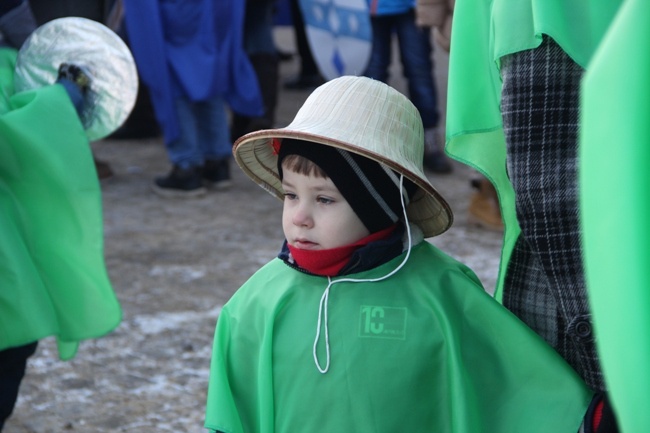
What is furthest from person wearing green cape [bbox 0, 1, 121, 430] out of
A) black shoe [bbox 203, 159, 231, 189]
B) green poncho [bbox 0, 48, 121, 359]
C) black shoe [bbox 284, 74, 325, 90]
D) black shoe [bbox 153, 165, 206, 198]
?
black shoe [bbox 284, 74, 325, 90]

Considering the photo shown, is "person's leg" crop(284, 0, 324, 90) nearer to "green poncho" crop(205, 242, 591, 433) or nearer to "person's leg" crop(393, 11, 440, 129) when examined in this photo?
"person's leg" crop(393, 11, 440, 129)

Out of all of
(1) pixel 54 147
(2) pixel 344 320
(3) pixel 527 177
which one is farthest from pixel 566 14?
(1) pixel 54 147

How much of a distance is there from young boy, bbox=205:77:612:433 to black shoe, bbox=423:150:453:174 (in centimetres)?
448

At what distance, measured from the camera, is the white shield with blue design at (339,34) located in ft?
19.8

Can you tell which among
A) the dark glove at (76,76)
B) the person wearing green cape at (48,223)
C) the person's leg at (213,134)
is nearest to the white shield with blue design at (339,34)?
the person's leg at (213,134)

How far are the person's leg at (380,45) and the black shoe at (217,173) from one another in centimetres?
101

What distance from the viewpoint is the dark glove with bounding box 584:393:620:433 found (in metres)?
1.81

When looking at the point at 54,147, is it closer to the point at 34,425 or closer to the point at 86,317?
the point at 86,317

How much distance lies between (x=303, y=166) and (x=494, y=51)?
0.51 metres

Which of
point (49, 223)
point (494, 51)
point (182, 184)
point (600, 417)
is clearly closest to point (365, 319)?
point (600, 417)

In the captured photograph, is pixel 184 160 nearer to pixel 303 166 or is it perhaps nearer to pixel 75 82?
pixel 75 82

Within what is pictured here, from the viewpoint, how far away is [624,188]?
110 centimetres

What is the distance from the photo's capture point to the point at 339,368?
2.09 meters

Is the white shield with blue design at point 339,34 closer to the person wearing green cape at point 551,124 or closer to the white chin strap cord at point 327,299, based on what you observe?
the white chin strap cord at point 327,299
